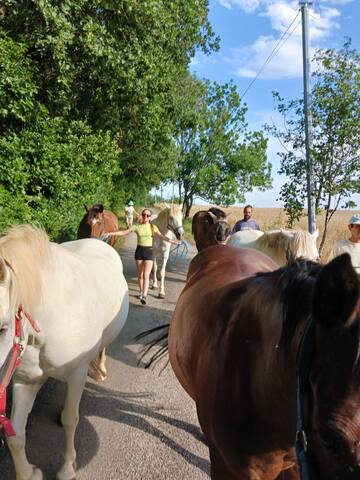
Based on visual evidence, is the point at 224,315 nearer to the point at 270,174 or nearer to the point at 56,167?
the point at 56,167

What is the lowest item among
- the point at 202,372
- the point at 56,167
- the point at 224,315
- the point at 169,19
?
the point at 202,372

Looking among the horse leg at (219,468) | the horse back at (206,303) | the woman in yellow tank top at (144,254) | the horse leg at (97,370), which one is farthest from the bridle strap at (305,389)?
the woman in yellow tank top at (144,254)

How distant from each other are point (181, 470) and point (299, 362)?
2085mm

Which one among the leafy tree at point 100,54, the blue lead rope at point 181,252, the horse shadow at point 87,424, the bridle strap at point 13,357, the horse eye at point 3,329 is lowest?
the horse shadow at point 87,424

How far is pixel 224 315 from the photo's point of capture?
156 cm

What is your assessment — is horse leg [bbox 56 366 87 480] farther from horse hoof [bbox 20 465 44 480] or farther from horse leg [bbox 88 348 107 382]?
horse leg [bbox 88 348 107 382]

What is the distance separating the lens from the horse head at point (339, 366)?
0.77 metres

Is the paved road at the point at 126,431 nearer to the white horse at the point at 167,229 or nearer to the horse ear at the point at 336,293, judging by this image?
the horse ear at the point at 336,293

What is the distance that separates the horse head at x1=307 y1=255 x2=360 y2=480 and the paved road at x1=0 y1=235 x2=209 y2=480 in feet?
6.56

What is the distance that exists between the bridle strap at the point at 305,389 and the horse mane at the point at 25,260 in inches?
54.8

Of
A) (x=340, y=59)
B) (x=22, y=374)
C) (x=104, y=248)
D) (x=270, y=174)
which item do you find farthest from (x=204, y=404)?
(x=270, y=174)

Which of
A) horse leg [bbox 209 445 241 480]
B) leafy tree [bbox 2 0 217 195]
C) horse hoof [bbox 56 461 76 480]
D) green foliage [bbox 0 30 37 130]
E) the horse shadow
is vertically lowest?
the horse shadow

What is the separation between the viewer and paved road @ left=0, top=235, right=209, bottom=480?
241 centimetres

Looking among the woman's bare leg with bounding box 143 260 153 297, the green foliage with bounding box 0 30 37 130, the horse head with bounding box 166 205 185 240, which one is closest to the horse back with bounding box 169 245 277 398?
the woman's bare leg with bounding box 143 260 153 297
